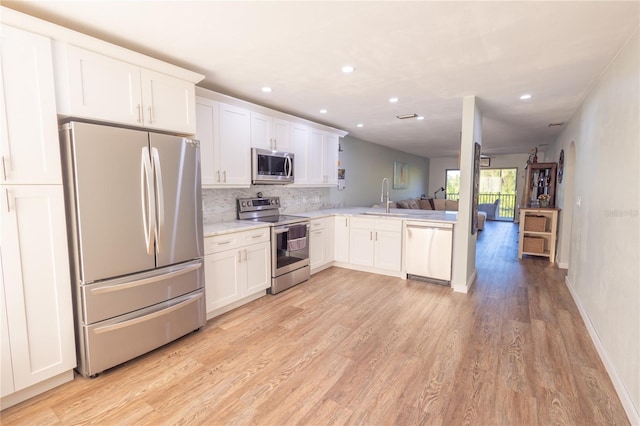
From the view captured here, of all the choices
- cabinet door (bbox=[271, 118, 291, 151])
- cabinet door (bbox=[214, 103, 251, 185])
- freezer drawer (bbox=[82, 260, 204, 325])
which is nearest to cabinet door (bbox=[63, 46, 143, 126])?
cabinet door (bbox=[214, 103, 251, 185])

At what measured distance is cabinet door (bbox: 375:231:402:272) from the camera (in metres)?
4.35

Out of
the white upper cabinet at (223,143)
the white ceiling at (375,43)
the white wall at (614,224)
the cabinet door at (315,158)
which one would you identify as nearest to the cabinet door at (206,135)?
the white upper cabinet at (223,143)

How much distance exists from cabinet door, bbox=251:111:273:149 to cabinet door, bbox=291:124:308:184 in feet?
1.59

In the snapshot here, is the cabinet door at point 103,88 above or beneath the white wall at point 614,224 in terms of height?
above

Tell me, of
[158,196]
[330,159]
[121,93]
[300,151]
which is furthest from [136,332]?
[330,159]

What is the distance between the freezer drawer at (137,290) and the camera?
2076 mm

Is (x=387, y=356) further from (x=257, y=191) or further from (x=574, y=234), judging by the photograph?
(x=574, y=234)

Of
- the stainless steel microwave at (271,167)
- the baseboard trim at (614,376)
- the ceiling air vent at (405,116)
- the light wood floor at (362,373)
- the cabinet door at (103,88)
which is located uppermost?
the ceiling air vent at (405,116)

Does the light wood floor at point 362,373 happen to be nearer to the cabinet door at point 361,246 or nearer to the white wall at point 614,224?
the white wall at point 614,224

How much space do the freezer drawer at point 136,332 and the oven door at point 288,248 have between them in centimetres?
111

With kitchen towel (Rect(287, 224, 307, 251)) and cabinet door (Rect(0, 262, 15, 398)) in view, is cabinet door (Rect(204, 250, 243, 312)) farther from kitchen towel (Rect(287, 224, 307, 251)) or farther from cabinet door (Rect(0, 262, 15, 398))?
cabinet door (Rect(0, 262, 15, 398))

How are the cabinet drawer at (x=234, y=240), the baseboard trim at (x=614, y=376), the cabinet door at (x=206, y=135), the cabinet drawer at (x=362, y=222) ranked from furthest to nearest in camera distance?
the cabinet drawer at (x=362, y=222) → the cabinet door at (x=206, y=135) → the cabinet drawer at (x=234, y=240) → the baseboard trim at (x=614, y=376)

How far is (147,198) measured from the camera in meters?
2.29

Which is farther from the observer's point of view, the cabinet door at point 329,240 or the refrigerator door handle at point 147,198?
the cabinet door at point 329,240
